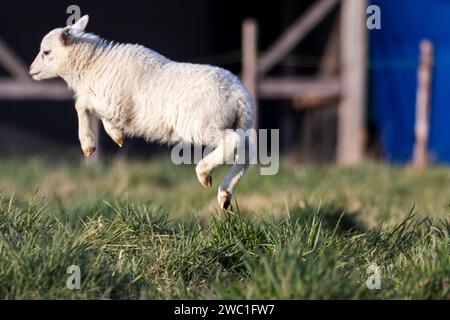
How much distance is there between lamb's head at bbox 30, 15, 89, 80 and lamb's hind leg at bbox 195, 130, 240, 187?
1.10 metres

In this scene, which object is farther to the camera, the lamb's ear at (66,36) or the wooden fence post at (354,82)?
the wooden fence post at (354,82)

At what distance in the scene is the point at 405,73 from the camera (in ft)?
42.5

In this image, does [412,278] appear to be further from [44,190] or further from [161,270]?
[44,190]

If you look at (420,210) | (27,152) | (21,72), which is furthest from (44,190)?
(420,210)

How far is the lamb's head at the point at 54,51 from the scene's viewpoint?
5457mm

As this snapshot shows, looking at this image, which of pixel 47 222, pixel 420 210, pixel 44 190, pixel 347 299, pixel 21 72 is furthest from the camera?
pixel 21 72

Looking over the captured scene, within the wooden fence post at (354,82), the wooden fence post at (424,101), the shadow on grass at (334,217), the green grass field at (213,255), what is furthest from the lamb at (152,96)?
the wooden fence post at (354,82)

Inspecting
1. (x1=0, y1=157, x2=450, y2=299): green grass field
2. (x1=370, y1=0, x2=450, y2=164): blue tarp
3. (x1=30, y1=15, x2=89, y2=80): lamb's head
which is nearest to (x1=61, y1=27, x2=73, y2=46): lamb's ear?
(x1=30, y1=15, x2=89, y2=80): lamb's head

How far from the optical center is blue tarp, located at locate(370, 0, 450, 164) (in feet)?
41.5

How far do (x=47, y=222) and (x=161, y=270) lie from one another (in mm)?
829

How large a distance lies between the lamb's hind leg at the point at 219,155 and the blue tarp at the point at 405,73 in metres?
7.93

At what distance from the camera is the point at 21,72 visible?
11711 mm

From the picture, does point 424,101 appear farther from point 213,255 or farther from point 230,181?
point 213,255

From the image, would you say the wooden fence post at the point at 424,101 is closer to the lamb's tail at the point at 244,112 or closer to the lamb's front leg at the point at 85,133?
the lamb's tail at the point at 244,112
